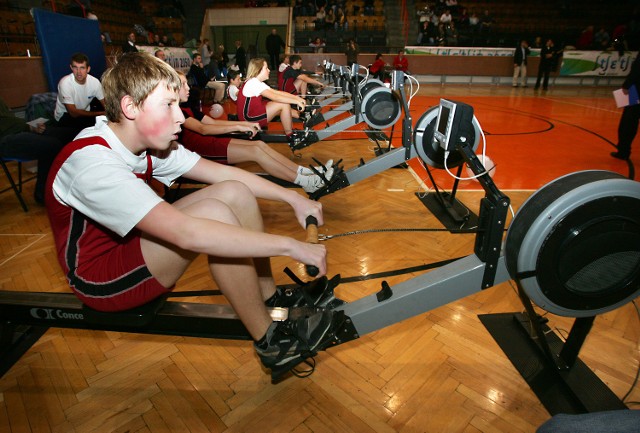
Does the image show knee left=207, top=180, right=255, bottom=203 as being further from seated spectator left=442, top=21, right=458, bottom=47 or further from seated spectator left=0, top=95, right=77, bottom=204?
seated spectator left=442, top=21, right=458, bottom=47

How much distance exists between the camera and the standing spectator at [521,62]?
12.6m

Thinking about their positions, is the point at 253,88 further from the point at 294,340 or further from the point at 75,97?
the point at 294,340

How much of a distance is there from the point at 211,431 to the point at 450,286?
1.00 metres

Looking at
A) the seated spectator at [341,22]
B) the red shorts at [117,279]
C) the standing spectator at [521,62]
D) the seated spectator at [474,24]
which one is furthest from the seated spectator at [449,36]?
the red shorts at [117,279]

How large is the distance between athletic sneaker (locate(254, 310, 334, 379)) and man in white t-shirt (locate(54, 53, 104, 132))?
11.4 ft

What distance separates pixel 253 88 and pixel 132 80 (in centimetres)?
334

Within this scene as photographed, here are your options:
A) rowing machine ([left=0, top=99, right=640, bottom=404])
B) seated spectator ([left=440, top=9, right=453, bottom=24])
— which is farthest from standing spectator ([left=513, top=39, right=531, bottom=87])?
rowing machine ([left=0, top=99, right=640, bottom=404])

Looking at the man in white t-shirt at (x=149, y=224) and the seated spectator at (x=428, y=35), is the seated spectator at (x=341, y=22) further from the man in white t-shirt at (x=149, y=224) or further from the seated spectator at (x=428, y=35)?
the man in white t-shirt at (x=149, y=224)

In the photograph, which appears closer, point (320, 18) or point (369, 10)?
point (320, 18)

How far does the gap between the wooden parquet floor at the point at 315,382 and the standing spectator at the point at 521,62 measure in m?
13.1

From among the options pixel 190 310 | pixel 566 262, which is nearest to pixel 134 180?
pixel 190 310

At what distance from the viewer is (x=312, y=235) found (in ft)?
4.04

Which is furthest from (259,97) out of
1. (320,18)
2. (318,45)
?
(320,18)

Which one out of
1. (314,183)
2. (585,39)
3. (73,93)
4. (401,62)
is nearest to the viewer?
(314,183)
